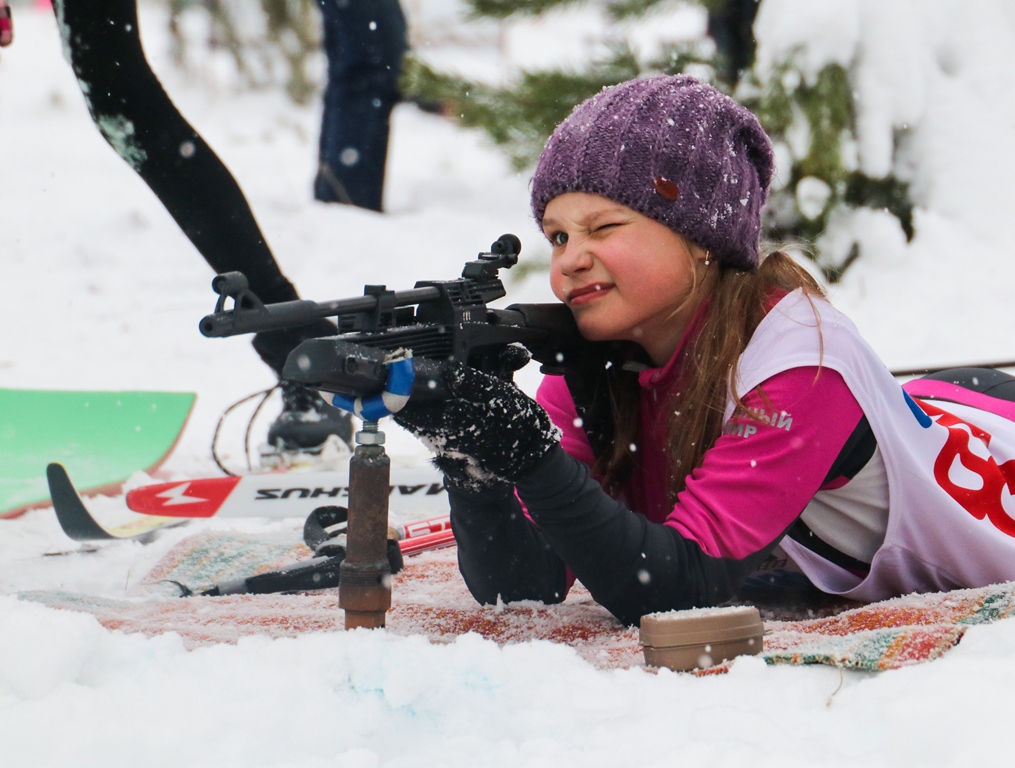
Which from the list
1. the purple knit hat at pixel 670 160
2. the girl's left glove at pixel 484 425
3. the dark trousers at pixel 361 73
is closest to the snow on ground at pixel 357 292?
the girl's left glove at pixel 484 425

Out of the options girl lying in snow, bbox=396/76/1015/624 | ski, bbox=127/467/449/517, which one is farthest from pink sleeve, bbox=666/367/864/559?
ski, bbox=127/467/449/517

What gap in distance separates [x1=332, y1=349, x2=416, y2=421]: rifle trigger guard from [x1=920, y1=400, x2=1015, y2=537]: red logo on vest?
35.1 inches

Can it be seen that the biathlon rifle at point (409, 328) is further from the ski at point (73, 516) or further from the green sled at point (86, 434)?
the green sled at point (86, 434)

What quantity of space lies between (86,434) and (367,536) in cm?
268

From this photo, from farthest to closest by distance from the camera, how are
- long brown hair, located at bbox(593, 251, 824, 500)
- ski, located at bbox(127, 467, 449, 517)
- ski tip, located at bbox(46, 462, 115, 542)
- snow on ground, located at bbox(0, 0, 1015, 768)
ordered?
ski, located at bbox(127, 467, 449, 517), ski tip, located at bbox(46, 462, 115, 542), long brown hair, located at bbox(593, 251, 824, 500), snow on ground, located at bbox(0, 0, 1015, 768)

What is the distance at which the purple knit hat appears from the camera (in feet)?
5.36

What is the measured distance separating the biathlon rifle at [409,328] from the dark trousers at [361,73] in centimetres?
417

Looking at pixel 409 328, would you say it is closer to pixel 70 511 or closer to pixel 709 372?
pixel 709 372

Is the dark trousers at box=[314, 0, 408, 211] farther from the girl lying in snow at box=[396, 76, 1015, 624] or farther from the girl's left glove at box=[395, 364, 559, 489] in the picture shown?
the girl's left glove at box=[395, 364, 559, 489]

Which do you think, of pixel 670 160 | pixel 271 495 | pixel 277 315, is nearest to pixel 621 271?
pixel 670 160

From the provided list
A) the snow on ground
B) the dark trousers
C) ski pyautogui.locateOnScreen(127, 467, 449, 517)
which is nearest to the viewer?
the snow on ground

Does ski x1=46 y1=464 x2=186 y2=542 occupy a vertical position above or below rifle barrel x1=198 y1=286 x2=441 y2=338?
below

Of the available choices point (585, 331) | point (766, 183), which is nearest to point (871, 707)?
point (585, 331)

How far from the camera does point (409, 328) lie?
1.32m
